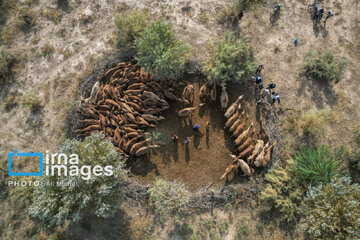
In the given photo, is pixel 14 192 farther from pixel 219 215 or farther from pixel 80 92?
pixel 219 215

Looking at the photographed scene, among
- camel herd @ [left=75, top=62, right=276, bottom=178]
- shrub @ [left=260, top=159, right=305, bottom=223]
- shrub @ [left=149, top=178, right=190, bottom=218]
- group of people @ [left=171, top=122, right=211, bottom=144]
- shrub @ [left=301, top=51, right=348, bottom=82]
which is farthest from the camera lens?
shrub @ [left=301, top=51, right=348, bottom=82]

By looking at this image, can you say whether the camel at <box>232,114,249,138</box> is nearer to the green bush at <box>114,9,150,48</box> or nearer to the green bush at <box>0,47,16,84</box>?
the green bush at <box>114,9,150,48</box>

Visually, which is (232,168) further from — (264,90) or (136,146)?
(136,146)

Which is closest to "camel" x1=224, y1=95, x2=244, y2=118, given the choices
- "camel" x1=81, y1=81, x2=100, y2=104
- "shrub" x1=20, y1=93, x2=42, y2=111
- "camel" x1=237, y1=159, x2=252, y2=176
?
"camel" x1=237, y1=159, x2=252, y2=176

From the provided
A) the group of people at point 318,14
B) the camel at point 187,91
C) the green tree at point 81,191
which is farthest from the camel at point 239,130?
the group of people at point 318,14

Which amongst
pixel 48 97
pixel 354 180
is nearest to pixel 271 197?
pixel 354 180

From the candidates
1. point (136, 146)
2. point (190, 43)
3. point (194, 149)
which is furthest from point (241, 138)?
point (190, 43)

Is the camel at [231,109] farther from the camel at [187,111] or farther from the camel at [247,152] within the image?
the camel at [247,152]
